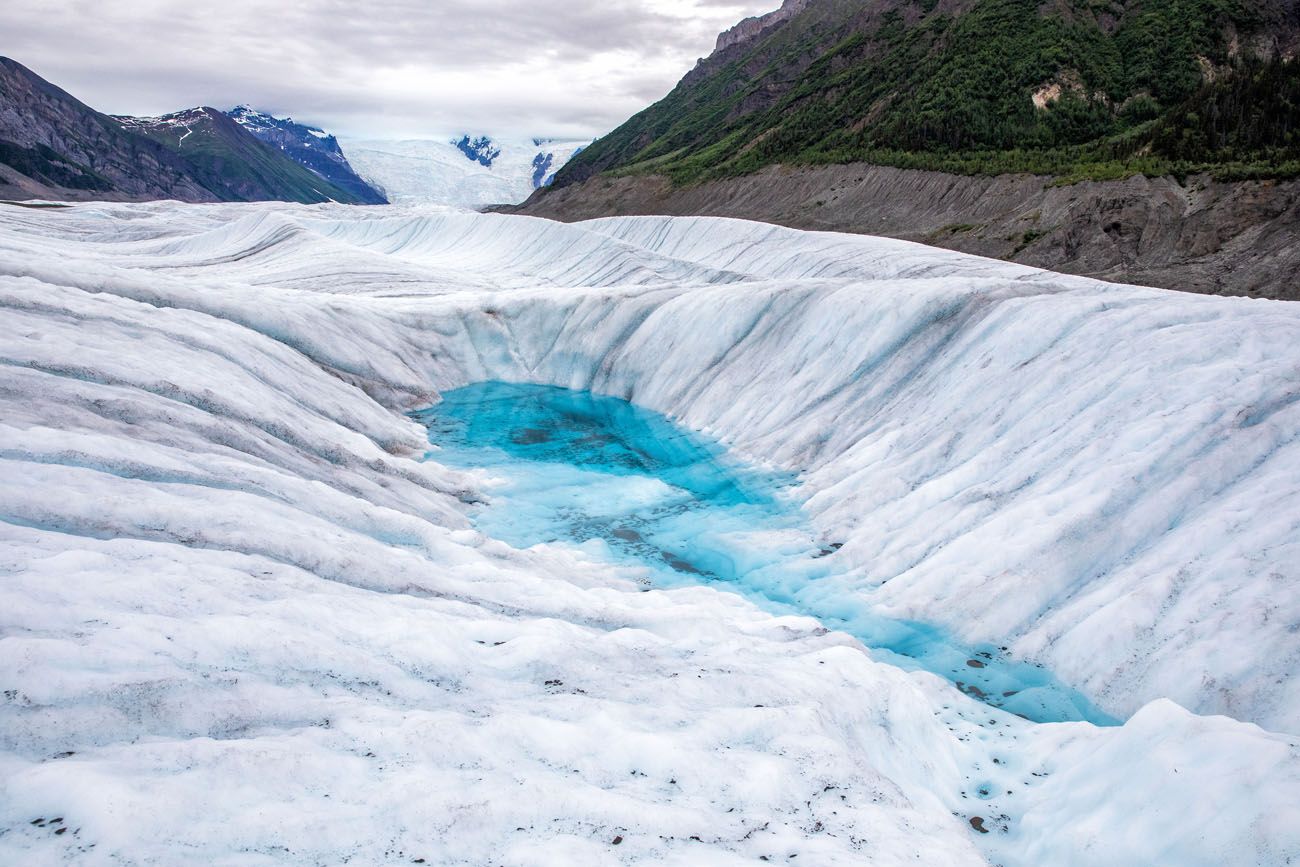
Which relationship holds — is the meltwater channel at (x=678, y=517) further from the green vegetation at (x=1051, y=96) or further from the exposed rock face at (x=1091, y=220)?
the green vegetation at (x=1051, y=96)

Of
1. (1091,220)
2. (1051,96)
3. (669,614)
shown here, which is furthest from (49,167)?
(669,614)

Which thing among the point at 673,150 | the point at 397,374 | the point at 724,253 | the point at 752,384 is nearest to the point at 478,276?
the point at 724,253

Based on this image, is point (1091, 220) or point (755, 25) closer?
point (1091, 220)

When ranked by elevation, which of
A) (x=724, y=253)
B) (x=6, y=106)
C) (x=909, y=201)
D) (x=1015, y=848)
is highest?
(x=6, y=106)

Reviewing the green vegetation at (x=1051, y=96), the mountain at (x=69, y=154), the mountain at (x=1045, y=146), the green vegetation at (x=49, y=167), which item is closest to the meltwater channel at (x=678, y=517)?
the mountain at (x=1045, y=146)

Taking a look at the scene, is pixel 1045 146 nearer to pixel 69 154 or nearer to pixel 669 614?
pixel 669 614

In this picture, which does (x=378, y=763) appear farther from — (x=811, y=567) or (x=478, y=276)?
(x=478, y=276)

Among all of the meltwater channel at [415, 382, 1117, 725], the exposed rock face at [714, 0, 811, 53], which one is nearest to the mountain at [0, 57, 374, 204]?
the exposed rock face at [714, 0, 811, 53]

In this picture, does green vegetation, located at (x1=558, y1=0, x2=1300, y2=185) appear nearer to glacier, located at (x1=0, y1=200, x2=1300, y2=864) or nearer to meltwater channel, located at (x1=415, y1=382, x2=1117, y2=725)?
glacier, located at (x1=0, y1=200, x2=1300, y2=864)
